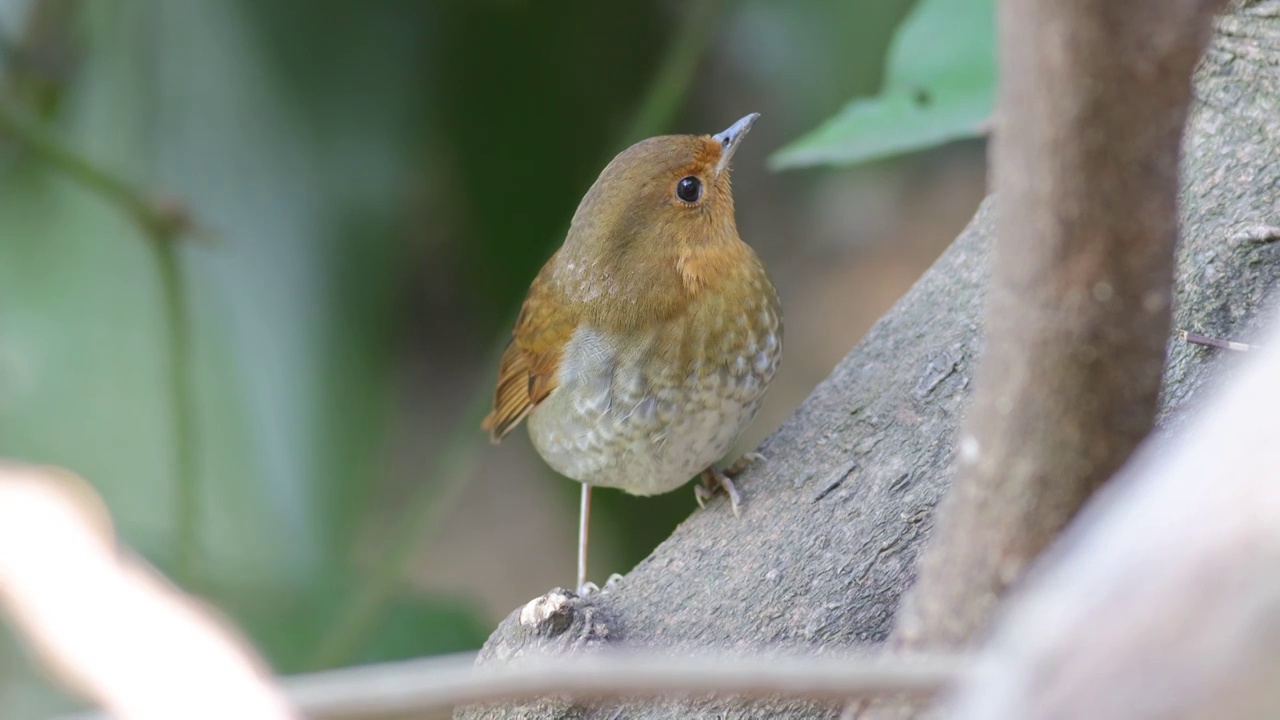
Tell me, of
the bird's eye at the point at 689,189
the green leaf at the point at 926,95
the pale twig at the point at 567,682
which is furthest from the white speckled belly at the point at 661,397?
the pale twig at the point at 567,682

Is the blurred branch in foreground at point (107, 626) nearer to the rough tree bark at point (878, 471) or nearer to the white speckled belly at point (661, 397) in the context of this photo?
the rough tree bark at point (878, 471)

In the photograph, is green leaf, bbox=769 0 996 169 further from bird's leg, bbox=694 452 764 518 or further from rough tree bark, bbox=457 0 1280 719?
bird's leg, bbox=694 452 764 518

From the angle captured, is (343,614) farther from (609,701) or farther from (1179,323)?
(1179,323)

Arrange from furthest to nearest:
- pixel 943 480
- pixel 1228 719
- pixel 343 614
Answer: pixel 343 614 < pixel 943 480 < pixel 1228 719

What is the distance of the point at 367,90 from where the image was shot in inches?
141

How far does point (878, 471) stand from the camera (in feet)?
6.59

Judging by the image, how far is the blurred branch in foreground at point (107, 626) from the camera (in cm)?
94

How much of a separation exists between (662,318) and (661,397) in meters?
0.16

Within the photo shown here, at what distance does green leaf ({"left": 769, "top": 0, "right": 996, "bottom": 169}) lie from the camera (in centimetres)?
240

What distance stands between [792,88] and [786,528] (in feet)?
6.04

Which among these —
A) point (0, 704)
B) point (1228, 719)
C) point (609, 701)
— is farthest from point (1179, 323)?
point (0, 704)

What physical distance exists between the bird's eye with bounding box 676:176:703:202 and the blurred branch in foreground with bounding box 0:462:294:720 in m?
1.59

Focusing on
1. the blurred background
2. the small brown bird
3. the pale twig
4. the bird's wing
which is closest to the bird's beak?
the small brown bird

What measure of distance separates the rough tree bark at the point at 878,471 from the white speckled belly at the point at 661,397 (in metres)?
0.34
